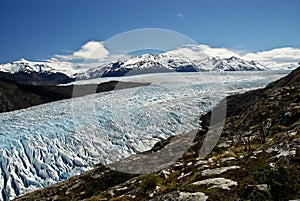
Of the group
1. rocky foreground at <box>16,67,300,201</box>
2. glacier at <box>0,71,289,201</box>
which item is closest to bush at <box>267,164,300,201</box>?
rocky foreground at <box>16,67,300,201</box>

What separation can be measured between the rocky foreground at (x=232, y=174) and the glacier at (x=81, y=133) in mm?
3386

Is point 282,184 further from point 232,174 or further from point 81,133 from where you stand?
point 81,133

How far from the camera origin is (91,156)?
1250 inches

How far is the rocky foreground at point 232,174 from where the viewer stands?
9.96 m

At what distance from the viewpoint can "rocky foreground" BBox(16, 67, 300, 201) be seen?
996 cm

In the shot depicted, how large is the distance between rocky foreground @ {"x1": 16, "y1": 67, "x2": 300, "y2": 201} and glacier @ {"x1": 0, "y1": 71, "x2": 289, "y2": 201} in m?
3.39

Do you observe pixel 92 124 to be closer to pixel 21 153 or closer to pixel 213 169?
pixel 21 153

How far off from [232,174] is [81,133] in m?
24.7

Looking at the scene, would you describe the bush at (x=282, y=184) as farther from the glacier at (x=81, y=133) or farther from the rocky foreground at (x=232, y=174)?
the glacier at (x=81, y=133)

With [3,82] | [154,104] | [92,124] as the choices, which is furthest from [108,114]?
[3,82]

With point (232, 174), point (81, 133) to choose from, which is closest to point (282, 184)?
point (232, 174)

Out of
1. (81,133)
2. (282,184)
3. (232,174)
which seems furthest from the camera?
(81,133)

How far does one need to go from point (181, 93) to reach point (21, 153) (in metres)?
32.9

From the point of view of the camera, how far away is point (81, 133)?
3516 cm
